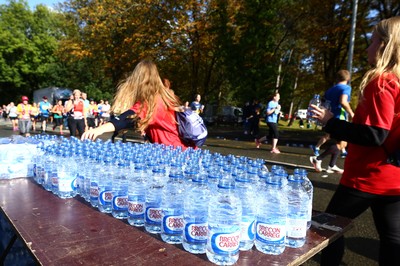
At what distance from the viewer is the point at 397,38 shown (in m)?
2.08

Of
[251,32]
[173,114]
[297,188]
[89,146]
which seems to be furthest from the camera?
[251,32]

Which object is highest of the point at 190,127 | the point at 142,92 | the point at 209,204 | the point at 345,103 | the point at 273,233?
the point at 345,103

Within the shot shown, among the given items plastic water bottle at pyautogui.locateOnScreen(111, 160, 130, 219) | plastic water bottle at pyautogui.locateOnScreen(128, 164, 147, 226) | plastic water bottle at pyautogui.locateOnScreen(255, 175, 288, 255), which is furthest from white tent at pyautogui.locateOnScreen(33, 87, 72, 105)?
plastic water bottle at pyautogui.locateOnScreen(255, 175, 288, 255)

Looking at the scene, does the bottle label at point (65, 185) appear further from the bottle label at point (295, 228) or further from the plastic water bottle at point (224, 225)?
the bottle label at point (295, 228)

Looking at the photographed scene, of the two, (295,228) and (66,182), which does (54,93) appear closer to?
(66,182)

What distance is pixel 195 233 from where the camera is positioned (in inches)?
60.8

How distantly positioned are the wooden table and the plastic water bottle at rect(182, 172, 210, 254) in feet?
0.17

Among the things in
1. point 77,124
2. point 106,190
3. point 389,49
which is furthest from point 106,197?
point 77,124

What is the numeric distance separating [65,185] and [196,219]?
123 centimetres

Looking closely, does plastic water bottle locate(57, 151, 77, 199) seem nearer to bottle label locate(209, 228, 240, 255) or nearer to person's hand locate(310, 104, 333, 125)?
bottle label locate(209, 228, 240, 255)

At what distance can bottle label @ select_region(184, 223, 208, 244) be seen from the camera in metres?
1.54

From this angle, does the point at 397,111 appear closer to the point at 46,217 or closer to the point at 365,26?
the point at 46,217

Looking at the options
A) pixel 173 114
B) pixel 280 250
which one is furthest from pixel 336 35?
pixel 280 250

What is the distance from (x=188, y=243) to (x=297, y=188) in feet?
2.47
